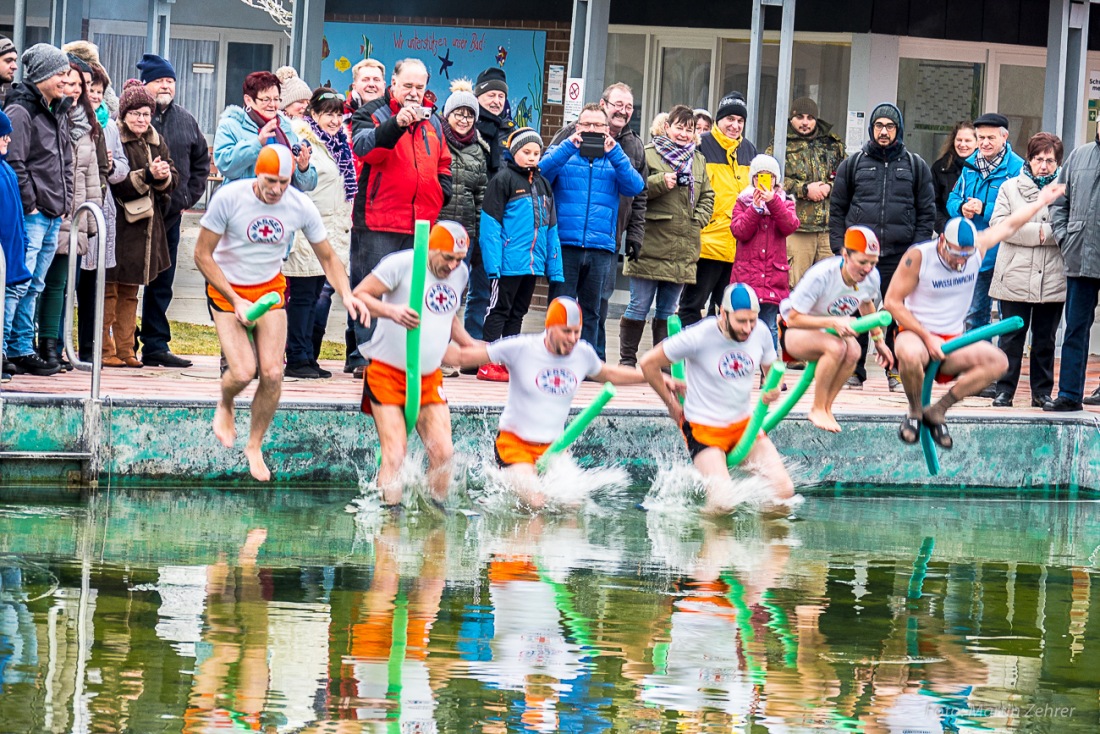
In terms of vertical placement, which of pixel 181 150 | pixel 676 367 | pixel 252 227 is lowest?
pixel 676 367

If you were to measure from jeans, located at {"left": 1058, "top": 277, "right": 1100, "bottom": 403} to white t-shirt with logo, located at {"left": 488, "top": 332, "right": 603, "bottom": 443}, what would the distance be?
15.2 feet

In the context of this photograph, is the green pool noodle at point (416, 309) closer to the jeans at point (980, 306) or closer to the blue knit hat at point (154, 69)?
the blue knit hat at point (154, 69)

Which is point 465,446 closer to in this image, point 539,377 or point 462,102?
point 539,377

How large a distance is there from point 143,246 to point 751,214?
16.0 ft

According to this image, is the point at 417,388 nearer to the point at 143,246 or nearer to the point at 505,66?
the point at 143,246

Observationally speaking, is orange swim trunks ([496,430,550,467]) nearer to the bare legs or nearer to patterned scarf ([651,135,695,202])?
the bare legs

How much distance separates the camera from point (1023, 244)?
567 inches

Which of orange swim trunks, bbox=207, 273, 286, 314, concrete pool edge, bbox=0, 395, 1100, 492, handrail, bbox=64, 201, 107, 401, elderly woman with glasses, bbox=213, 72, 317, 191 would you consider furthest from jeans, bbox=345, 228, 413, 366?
orange swim trunks, bbox=207, 273, 286, 314

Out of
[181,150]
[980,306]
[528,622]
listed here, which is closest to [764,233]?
[980,306]

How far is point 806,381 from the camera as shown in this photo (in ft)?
40.3

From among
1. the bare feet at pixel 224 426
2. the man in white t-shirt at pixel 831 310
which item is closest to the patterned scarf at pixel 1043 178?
the man in white t-shirt at pixel 831 310

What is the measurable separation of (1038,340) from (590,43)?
20.2ft

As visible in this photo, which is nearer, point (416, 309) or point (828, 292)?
point (416, 309)

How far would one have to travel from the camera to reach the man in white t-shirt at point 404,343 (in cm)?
1081
